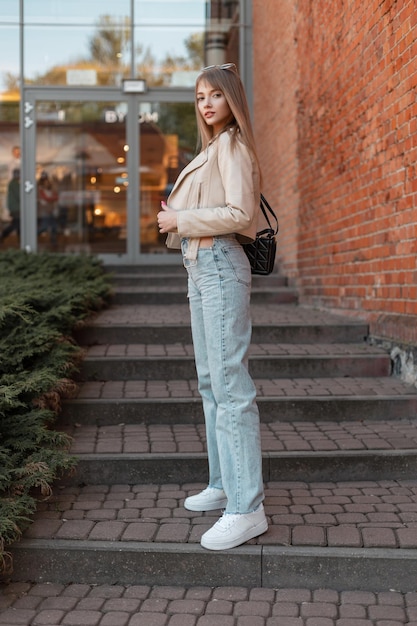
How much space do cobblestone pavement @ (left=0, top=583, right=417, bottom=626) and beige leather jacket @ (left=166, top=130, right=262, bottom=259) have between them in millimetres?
1449

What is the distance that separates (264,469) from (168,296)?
422cm

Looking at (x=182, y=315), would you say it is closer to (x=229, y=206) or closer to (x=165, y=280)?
(x=165, y=280)

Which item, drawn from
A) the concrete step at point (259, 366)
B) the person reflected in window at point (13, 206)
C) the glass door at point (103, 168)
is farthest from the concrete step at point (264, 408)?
the person reflected in window at point (13, 206)

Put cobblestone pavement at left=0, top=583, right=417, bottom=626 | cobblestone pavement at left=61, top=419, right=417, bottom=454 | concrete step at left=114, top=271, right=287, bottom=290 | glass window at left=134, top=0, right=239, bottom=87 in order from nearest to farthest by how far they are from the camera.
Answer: cobblestone pavement at left=0, top=583, right=417, bottom=626 < cobblestone pavement at left=61, top=419, right=417, bottom=454 < concrete step at left=114, top=271, right=287, bottom=290 < glass window at left=134, top=0, right=239, bottom=87

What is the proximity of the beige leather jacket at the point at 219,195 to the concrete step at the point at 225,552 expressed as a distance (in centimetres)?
129

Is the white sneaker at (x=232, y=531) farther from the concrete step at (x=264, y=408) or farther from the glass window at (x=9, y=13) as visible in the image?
the glass window at (x=9, y=13)

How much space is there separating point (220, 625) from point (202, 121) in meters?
2.08

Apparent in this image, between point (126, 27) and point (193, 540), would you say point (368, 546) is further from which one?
point (126, 27)

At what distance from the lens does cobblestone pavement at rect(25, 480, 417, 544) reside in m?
3.59

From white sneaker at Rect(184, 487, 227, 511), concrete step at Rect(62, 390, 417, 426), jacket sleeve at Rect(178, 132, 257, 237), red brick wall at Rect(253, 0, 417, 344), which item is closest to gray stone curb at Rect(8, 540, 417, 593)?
white sneaker at Rect(184, 487, 227, 511)

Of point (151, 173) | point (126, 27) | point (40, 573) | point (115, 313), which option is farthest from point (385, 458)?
point (126, 27)

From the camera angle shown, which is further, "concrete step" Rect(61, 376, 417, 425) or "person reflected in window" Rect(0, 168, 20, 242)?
"person reflected in window" Rect(0, 168, 20, 242)

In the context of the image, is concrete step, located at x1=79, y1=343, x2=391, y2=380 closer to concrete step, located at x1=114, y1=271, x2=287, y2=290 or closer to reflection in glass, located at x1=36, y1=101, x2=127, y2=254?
concrete step, located at x1=114, y1=271, x2=287, y2=290

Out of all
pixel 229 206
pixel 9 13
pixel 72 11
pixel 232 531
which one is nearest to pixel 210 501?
pixel 232 531
